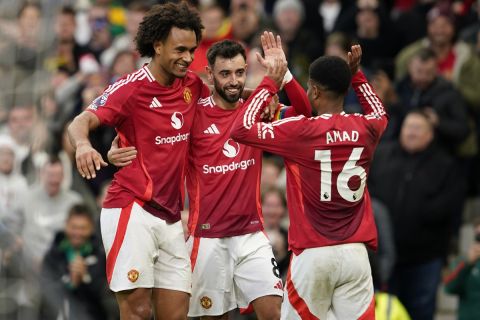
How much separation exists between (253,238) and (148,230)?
0.91 metres

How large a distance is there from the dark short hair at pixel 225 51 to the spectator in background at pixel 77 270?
3.81m

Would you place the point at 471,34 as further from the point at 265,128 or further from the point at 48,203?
the point at 265,128

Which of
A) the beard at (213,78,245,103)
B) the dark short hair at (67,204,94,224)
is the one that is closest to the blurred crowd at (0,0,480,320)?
the dark short hair at (67,204,94,224)

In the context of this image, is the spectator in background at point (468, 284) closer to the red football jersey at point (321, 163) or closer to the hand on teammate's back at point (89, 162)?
the red football jersey at point (321, 163)

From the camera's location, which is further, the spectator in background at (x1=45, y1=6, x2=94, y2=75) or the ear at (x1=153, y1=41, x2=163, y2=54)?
the spectator in background at (x1=45, y1=6, x2=94, y2=75)

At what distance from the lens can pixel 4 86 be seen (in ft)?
45.8

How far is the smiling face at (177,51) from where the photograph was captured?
31.5 feet

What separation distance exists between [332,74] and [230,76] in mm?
884

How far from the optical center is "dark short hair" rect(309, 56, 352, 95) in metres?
9.46

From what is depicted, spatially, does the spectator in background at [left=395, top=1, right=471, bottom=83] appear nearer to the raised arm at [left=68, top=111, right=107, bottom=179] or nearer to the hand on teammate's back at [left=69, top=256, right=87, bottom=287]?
the hand on teammate's back at [left=69, top=256, right=87, bottom=287]

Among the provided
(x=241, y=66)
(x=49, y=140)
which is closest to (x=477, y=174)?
(x=49, y=140)

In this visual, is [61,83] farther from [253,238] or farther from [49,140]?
[253,238]

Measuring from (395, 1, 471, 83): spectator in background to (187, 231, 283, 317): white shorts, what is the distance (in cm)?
583

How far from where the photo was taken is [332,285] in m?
9.49
